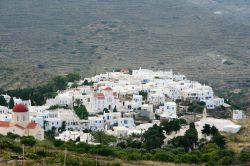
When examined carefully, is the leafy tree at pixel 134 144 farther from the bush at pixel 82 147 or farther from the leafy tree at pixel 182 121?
the leafy tree at pixel 182 121

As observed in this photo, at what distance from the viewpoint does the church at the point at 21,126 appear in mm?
44469

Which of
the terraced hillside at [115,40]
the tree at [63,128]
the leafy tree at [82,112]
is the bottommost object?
the tree at [63,128]

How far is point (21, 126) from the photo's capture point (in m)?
44.8

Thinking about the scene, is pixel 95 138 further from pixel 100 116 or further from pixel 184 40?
pixel 184 40

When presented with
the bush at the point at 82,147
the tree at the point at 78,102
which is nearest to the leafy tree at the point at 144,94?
the tree at the point at 78,102

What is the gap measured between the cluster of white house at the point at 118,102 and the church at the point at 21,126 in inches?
13.4

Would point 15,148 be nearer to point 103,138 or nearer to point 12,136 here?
point 12,136

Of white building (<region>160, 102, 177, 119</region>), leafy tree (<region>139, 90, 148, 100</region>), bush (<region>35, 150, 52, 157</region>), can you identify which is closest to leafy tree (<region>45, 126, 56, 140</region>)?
white building (<region>160, 102, 177, 119</region>)

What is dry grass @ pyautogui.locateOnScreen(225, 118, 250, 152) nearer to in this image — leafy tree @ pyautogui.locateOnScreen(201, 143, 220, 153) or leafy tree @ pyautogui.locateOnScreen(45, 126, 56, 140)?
leafy tree @ pyautogui.locateOnScreen(201, 143, 220, 153)

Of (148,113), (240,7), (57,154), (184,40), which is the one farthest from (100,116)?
(240,7)

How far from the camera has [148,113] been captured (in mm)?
54844

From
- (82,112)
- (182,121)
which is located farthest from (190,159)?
(82,112)

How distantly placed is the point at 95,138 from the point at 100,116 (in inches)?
228

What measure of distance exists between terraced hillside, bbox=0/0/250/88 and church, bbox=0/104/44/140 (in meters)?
30.6
